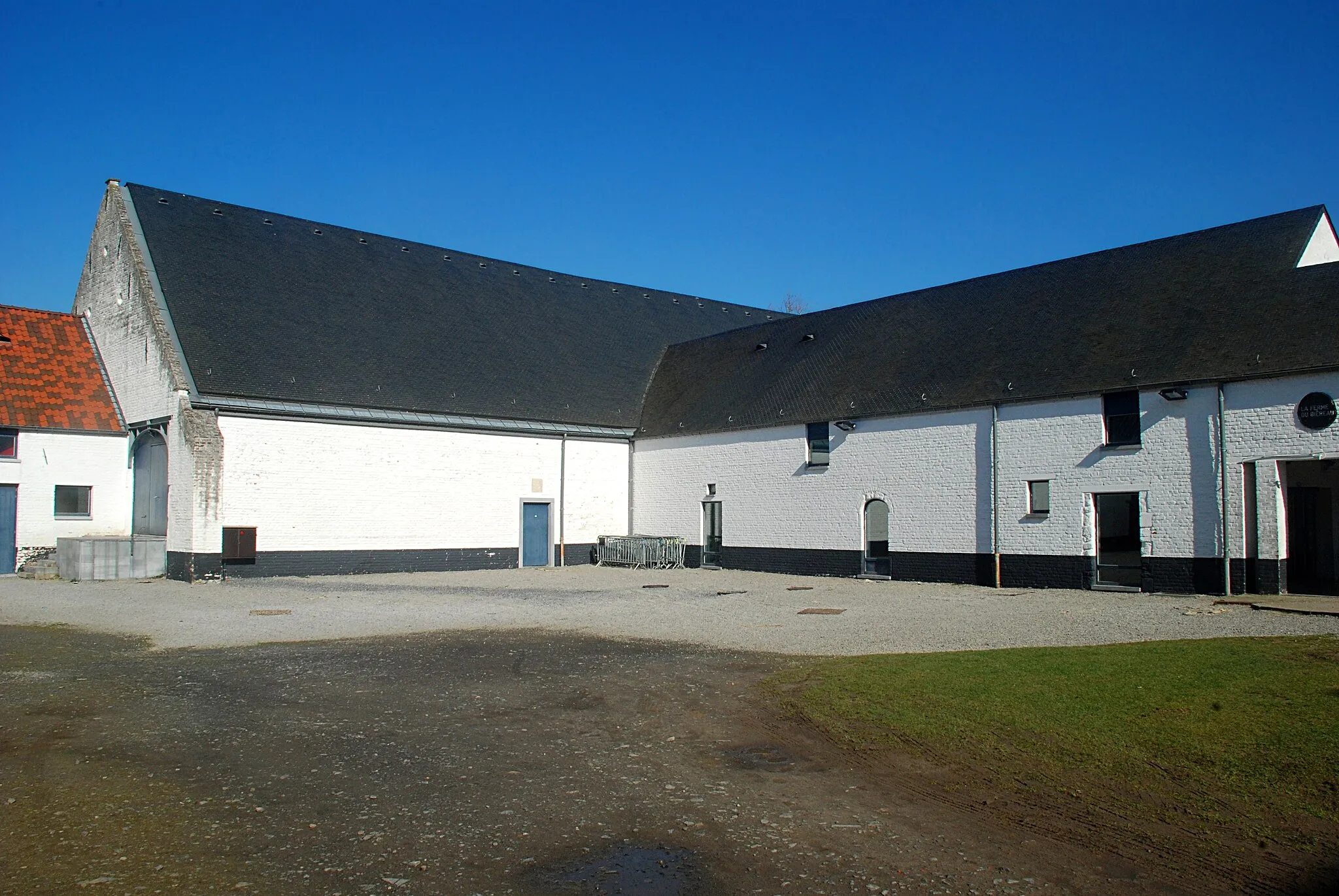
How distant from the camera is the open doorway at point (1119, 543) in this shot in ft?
70.7

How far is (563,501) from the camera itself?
31.0m

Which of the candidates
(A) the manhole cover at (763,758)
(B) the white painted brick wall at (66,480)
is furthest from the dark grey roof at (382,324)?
(A) the manhole cover at (763,758)

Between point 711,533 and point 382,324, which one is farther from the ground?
point 382,324

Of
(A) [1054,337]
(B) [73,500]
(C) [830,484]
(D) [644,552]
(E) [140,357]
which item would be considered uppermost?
(E) [140,357]

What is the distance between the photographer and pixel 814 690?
9.94 metres

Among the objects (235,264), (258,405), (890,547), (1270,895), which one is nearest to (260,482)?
(258,405)

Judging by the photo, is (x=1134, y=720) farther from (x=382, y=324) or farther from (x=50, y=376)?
(x=50, y=376)

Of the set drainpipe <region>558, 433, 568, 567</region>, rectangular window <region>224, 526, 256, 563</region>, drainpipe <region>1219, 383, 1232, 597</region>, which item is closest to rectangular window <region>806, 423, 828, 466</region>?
drainpipe <region>558, 433, 568, 567</region>

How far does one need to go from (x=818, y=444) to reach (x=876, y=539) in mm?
3099

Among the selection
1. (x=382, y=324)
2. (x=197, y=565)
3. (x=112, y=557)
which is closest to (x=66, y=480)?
(x=112, y=557)

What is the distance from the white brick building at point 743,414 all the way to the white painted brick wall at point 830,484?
0.08m

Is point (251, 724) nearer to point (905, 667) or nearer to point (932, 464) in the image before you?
point (905, 667)

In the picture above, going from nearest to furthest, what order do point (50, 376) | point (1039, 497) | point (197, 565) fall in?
1. point (1039, 497)
2. point (197, 565)
3. point (50, 376)

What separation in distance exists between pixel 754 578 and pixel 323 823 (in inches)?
815
